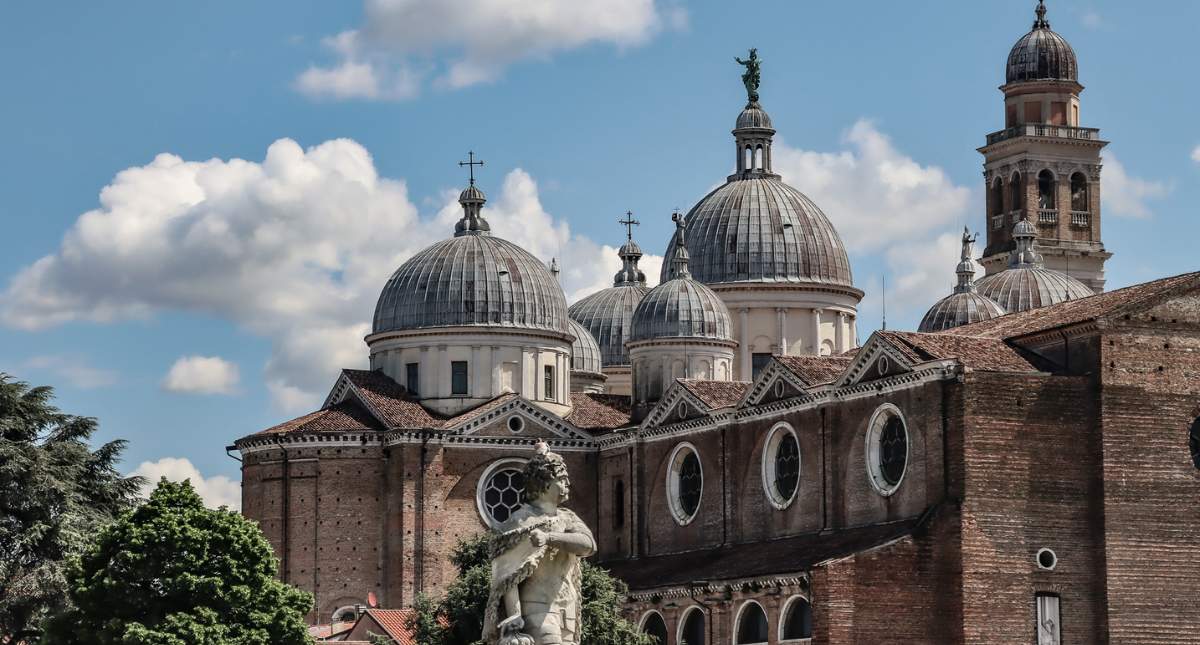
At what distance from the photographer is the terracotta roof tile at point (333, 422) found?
7312cm

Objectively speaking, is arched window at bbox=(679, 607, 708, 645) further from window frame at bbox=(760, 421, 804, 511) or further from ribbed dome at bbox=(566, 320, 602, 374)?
ribbed dome at bbox=(566, 320, 602, 374)

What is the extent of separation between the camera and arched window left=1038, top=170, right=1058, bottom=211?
3910 inches

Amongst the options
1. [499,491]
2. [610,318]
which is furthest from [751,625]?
[610,318]

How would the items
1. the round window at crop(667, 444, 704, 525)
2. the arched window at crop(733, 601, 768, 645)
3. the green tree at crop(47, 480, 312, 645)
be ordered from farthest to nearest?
the round window at crop(667, 444, 704, 525) → the arched window at crop(733, 601, 768, 645) → the green tree at crop(47, 480, 312, 645)

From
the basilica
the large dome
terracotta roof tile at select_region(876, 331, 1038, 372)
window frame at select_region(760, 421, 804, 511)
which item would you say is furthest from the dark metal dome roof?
terracotta roof tile at select_region(876, 331, 1038, 372)

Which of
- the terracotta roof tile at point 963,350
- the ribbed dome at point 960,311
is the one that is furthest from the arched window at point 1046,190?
the terracotta roof tile at point 963,350

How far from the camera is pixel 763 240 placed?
84.1m

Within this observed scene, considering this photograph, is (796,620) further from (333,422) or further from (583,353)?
(583,353)

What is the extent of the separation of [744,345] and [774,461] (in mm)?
15773

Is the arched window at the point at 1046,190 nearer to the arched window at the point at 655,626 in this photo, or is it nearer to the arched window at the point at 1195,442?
the arched window at the point at 655,626

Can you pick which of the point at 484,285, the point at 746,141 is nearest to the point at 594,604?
the point at 484,285

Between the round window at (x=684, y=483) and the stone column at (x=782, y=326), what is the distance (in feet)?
36.5

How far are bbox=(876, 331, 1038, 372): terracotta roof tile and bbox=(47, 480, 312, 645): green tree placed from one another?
58.1 feet

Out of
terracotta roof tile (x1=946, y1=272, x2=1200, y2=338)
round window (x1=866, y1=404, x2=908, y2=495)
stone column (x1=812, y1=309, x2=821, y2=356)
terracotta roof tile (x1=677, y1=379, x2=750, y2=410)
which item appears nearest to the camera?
terracotta roof tile (x1=946, y1=272, x2=1200, y2=338)
